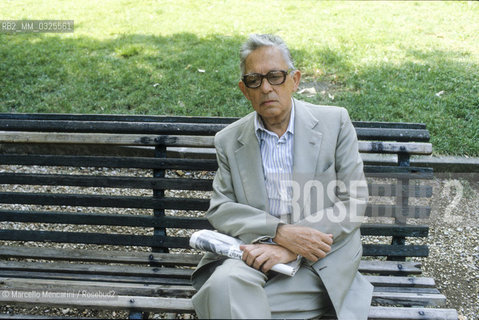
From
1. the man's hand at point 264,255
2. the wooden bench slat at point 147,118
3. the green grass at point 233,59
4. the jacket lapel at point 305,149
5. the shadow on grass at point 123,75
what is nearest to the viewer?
the man's hand at point 264,255

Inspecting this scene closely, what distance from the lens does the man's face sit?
2.96 metres

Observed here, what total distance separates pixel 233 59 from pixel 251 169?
4.10 meters

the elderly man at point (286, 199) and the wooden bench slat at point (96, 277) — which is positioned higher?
the elderly man at point (286, 199)

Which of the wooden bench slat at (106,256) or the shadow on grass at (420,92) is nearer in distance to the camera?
the wooden bench slat at (106,256)

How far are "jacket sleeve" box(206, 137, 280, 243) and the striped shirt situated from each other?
0.18 metres

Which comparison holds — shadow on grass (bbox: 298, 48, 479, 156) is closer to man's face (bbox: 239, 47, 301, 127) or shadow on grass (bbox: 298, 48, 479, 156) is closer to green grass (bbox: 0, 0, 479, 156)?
green grass (bbox: 0, 0, 479, 156)

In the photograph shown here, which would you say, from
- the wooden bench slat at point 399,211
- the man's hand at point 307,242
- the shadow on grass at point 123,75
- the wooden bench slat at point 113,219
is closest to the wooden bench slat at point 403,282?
the wooden bench slat at point 399,211

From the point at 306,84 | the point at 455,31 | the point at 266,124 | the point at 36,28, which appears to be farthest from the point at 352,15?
the point at 266,124

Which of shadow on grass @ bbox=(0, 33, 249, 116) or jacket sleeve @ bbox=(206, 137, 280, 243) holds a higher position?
shadow on grass @ bbox=(0, 33, 249, 116)

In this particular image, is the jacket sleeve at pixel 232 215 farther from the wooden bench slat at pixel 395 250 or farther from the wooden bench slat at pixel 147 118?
the wooden bench slat at pixel 395 250

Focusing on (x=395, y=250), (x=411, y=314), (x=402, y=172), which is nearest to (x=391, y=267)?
(x=395, y=250)

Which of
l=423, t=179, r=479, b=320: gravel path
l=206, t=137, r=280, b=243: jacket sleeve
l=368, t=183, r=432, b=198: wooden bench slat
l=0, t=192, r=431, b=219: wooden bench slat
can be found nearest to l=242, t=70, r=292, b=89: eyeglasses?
l=206, t=137, r=280, b=243: jacket sleeve

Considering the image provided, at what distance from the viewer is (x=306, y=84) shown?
→ 20.7ft

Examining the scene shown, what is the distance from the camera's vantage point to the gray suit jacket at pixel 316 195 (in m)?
2.87
